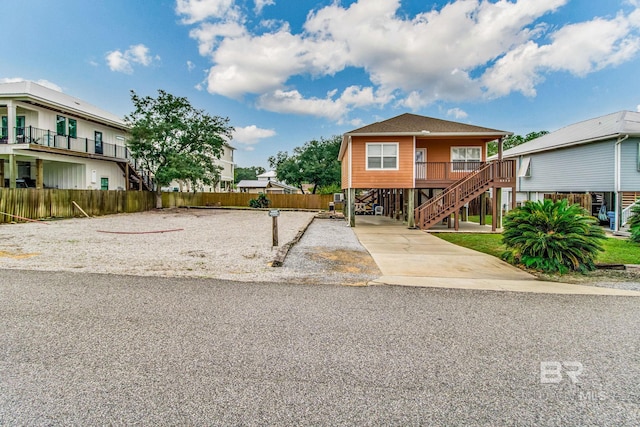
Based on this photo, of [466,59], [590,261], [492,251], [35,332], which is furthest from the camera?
[466,59]

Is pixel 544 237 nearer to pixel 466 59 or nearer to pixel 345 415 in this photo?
pixel 345 415

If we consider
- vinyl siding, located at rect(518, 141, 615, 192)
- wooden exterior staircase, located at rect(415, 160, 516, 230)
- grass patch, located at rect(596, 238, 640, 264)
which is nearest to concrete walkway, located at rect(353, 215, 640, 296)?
grass patch, located at rect(596, 238, 640, 264)

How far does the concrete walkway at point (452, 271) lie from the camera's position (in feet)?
19.4

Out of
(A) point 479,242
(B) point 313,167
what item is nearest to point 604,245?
(A) point 479,242

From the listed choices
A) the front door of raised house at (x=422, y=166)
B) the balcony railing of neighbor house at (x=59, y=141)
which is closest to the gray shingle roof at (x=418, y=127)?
the front door of raised house at (x=422, y=166)

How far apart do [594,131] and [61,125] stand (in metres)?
30.8

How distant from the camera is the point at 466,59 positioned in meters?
19.9

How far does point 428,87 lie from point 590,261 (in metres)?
19.1

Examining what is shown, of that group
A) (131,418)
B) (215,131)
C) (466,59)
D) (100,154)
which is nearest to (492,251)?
(131,418)

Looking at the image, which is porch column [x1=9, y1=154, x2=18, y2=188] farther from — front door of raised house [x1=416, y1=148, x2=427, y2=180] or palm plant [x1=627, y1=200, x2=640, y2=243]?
palm plant [x1=627, y1=200, x2=640, y2=243]

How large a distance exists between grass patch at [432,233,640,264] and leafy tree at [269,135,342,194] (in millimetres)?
27801

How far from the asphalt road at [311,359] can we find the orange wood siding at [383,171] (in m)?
12.1

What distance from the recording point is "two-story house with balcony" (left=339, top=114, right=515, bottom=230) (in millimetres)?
15492

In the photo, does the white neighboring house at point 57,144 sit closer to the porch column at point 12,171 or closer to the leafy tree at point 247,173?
the porch column at point 12,171
